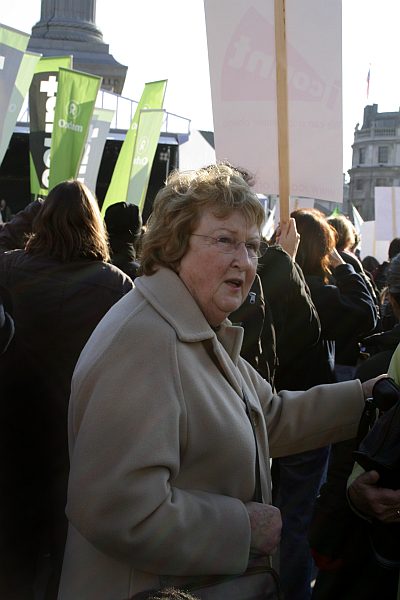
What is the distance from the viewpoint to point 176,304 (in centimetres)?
233

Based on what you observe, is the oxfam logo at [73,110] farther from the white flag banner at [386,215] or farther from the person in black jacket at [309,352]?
the person in black jacket at [309,352]

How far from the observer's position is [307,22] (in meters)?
4.54

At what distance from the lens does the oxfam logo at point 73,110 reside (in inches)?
496

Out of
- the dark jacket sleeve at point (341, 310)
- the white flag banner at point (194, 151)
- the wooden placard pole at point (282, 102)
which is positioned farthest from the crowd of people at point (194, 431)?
the white flag banner at point (194, 151)

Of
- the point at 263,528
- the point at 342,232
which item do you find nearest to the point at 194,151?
the point at 342,232

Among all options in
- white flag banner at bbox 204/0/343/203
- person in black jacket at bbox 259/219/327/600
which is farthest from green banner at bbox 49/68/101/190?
person in black jacket at bbox 259/219/327/600

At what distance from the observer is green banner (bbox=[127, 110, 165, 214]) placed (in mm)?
13320

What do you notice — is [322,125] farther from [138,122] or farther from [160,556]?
[138,122]

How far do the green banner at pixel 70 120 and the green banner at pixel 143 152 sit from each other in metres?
1.18

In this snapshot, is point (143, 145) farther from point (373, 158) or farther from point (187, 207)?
point (373, 158)

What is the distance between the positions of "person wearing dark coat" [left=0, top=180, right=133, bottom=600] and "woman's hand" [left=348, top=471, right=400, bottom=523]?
5.20 feet

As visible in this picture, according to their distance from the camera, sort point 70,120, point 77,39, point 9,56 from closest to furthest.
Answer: point 9,56 → point 70,120 → point 77,39

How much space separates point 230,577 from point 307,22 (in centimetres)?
314

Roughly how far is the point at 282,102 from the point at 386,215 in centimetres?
976
